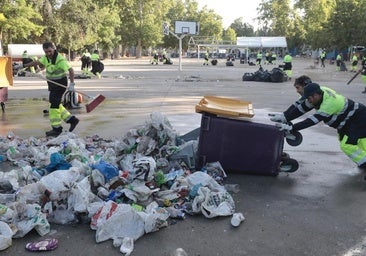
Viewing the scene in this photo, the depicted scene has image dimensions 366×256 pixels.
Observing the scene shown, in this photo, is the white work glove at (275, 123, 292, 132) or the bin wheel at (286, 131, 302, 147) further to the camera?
the bin wheel at (286, 131, 302, 147)

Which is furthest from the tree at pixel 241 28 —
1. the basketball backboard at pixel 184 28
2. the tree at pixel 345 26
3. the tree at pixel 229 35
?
the basketball backboard at pixel 184 28

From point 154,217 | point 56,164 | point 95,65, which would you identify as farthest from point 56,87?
point 95,65

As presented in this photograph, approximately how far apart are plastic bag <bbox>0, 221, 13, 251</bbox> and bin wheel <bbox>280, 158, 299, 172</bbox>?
3.43 meters

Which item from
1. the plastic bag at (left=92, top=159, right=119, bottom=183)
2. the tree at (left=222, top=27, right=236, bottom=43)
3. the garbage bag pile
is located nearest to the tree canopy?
the tree at (left=222, top=27, right=236, bottom=43)

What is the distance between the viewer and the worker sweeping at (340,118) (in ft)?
17.6

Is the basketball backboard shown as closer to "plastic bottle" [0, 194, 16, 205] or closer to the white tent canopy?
the white tent canopy

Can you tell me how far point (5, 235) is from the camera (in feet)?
12.2

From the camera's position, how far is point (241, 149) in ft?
18.1

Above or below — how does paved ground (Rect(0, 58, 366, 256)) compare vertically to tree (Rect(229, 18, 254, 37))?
below

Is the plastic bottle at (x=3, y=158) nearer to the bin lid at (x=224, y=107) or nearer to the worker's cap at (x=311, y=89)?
the bin lid at (x=224, y=107)

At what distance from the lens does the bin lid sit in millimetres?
5406

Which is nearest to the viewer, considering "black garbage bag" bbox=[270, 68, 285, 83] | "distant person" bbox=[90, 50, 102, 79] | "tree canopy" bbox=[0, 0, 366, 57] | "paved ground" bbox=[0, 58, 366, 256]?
"paved ground" bbox=[0, 58, 366, 256]

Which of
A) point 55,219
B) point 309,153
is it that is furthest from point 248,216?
point 309,153

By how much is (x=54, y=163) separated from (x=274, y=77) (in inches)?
718
